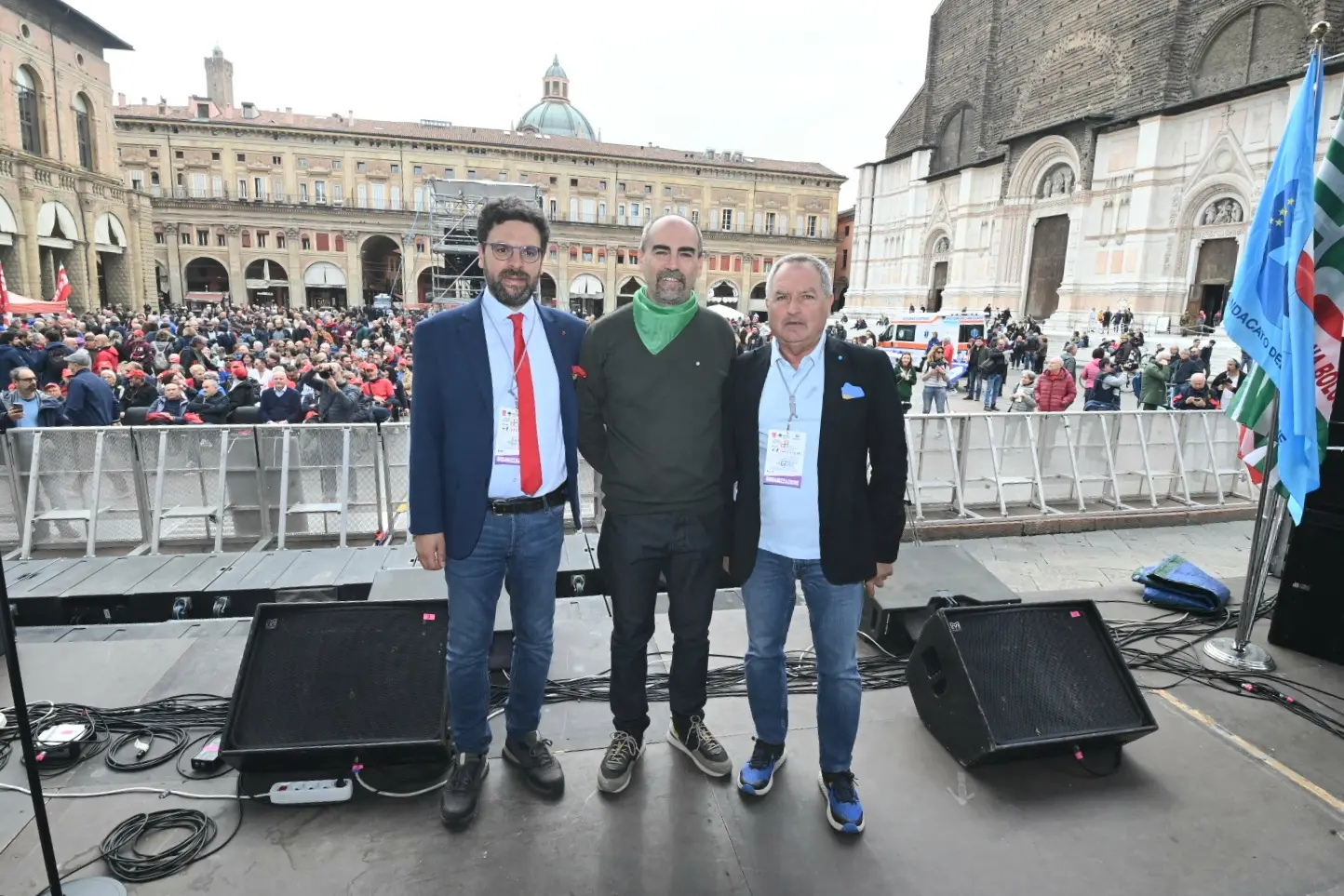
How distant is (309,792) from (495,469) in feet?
4.63

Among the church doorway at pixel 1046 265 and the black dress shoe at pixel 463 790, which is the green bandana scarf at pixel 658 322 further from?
the church doorway at pixel 1046 265

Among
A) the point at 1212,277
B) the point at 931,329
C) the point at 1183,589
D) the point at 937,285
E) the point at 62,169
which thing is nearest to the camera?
the point at 1183,589

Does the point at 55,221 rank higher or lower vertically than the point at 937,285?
higher

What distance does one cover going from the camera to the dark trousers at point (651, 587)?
8.97 ft

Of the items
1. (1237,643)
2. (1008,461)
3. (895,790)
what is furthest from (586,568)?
(1008,461)

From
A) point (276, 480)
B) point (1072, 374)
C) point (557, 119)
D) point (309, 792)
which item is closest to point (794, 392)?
point (309, 792)

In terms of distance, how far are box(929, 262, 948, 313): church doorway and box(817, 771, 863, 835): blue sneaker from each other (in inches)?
1636

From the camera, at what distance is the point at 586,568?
16.9ft

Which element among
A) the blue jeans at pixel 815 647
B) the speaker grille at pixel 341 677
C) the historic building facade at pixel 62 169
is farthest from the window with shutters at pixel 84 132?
the blue jeans at pixel 815 647

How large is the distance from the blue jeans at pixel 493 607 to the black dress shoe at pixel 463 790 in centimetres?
5

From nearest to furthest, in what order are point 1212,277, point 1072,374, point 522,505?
point 522,505 < point 1072,374 < point 1212,277

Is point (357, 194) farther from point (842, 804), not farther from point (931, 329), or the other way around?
point (842, 804)

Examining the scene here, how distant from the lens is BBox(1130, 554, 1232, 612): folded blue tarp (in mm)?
4688

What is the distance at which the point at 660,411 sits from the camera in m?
2.67
